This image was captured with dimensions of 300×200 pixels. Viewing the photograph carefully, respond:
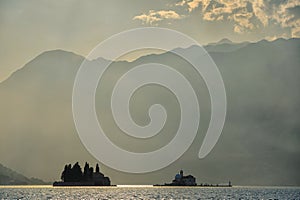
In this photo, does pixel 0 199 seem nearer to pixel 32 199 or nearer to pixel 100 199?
pixel 32 199

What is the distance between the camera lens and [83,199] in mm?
162000

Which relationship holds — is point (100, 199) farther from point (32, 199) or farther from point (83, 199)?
point (32, 199)

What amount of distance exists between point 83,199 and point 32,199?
16610mm

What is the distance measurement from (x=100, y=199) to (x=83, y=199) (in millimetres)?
5247

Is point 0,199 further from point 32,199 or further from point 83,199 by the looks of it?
point 83,199

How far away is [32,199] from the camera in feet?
552

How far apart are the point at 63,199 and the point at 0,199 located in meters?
18.0

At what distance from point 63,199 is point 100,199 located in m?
10.3

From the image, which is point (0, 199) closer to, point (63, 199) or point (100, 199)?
point (63, 199)

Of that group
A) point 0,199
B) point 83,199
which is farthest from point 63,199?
point 0,199

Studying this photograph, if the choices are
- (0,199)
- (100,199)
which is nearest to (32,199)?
(0,199)

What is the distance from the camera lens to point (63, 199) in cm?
16475

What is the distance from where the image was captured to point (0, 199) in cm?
16612
